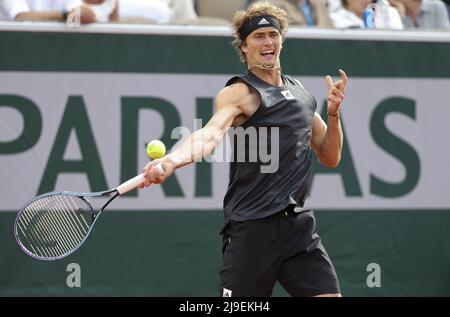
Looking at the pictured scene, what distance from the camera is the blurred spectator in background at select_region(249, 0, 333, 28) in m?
7.90

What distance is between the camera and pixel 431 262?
7625mm

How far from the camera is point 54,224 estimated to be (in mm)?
5215

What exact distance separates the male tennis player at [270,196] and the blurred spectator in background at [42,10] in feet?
7.21

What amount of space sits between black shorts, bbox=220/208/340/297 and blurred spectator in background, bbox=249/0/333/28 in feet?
10.0

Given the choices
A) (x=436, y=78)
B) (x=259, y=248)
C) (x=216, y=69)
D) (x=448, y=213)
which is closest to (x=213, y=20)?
(x=216, y=69)

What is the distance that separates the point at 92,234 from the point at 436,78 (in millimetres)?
2958

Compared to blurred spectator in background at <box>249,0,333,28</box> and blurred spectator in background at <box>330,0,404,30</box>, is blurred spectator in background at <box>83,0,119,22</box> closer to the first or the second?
blurred spectator in background at <box>249,0,333,28</box>

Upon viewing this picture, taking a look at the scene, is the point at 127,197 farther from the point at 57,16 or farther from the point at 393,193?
the point at 393,193

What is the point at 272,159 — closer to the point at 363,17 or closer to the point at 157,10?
the point at 157,10

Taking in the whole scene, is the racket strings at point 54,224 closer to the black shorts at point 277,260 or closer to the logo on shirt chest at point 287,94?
the black shorts at point 277,260

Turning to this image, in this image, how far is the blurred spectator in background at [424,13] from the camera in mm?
8312


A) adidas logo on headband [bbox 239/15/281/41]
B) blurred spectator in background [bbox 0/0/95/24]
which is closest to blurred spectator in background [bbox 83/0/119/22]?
blurred spectator in background [bbox 0/0/95/24]

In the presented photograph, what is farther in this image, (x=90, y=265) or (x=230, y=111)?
(x=90, y=265)

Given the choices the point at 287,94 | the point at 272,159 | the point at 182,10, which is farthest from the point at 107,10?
the point at 272,159
